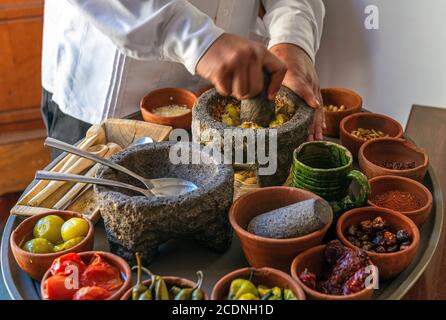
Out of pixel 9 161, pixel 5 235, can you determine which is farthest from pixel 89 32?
pixel 9 161

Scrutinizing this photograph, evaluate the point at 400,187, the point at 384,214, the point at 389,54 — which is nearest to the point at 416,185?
the point at 400,187

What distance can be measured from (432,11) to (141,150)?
41.3 inches

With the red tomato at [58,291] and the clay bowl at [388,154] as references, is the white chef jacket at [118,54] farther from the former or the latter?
the red tomato at [58,291]

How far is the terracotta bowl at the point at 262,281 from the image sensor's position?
85 centimetres

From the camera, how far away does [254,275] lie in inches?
34.7

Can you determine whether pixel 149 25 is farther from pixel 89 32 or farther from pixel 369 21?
pixel 369 21

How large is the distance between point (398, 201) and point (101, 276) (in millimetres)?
554

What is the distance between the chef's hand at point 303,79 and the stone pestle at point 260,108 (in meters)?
0.10

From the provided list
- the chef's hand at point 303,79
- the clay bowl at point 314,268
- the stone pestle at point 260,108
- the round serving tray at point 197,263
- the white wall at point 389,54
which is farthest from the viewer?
the white wall at point 389,54

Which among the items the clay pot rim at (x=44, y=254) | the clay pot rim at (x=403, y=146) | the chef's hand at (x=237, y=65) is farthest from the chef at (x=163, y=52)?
the clay pot rim at (x=44, y=254)

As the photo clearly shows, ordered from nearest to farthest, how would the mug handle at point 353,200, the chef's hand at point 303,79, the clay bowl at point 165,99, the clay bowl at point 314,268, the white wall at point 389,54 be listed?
the clay bowl at point 314,268
the mug handle at point 353,200
the chef's hand at point 303,79
the clay bowl at point 165,99
the white wall at point 389,54

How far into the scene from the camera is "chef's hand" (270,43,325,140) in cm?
127

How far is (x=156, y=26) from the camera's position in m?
1.13

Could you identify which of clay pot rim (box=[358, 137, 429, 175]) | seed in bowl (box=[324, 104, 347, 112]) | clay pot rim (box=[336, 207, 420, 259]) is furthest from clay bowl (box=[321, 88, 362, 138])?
clay pot rim (box=[336, 207, 420, 259])
